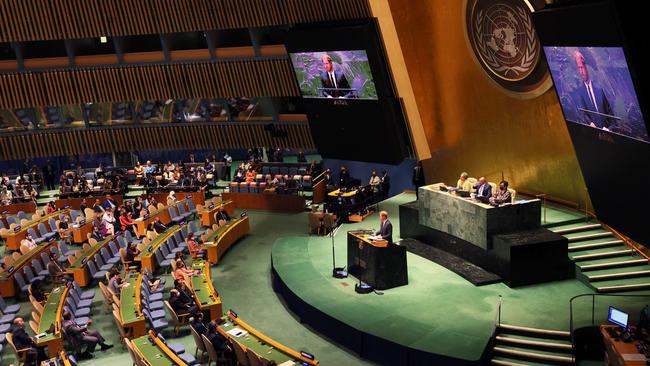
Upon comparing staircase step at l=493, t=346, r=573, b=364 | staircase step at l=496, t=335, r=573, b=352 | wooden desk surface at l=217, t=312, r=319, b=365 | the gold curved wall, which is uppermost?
the gold curved wall

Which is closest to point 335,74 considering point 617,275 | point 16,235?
Answer: point 617,275

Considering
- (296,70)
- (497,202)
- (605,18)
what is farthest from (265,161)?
(605,18)

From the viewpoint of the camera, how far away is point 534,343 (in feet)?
39.7

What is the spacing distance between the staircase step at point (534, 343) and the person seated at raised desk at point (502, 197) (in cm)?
313

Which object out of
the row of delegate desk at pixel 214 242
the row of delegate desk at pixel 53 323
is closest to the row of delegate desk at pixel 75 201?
the row of delegate desk at pixel 214 242

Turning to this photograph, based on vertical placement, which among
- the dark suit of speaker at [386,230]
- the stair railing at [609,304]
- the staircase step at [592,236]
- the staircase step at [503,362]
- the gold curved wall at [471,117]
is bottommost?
the staircase step at [503,362]

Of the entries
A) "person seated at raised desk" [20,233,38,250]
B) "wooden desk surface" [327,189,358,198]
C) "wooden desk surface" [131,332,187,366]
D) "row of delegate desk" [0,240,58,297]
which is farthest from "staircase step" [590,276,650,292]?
"person seated at raised desk" [20,233,38,250]

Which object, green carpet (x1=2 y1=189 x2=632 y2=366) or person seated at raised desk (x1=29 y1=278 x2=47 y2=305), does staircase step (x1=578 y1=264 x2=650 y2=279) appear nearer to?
green carpet (x1=2 y1=189 x2=632 y2=366)

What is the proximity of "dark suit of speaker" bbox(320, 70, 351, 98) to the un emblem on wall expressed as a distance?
11.2ft

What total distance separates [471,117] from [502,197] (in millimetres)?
3265

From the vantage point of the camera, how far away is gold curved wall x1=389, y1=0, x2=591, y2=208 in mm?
16094

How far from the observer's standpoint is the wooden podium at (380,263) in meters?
14.5

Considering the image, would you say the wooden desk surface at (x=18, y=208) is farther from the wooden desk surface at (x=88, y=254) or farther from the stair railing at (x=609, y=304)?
the stair railing at (x=609, y=304)

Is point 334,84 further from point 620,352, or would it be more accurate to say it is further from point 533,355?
point 620,352
